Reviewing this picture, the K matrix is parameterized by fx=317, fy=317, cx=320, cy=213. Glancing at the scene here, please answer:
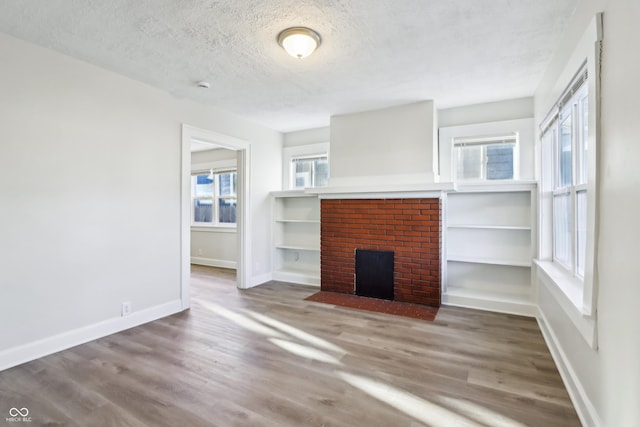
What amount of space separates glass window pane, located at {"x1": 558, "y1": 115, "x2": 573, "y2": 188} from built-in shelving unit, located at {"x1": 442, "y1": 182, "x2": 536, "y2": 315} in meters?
0.73

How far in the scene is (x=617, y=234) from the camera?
4.51 ft

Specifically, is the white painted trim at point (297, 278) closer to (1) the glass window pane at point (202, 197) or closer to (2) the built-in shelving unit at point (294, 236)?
(2) the built-in shelving unit at point (294, 236)

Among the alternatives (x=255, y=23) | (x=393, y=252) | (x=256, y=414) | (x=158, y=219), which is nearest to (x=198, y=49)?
(x=255, y=23)

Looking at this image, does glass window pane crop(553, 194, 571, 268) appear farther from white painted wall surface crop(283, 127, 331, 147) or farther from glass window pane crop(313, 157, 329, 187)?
white painted wall surface crop(283, 127, 331, 147)

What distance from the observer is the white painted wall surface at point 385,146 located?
400 centimetres

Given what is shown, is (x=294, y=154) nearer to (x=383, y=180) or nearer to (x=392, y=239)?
(x=383, y=180)

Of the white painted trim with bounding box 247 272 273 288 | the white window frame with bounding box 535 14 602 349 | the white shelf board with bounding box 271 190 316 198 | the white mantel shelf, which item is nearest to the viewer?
the white window frame with bounding box 535 14 602 349

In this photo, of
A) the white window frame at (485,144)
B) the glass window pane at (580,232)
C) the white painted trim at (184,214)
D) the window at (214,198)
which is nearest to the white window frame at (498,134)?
the white window frame at (485,144)

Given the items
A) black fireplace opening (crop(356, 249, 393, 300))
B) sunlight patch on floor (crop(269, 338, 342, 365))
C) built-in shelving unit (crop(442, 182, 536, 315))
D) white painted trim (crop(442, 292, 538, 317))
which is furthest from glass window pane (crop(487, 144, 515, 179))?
sunlight patch on floor (crop(269, 338, 342, 365))

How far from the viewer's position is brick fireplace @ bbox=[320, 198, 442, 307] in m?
3.90

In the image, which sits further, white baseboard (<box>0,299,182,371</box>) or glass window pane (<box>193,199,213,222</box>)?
glass window pane (<box>193,199,213,222</box>)

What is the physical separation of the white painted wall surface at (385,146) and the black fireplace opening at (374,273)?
0.98 m

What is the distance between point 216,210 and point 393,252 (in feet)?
13.6

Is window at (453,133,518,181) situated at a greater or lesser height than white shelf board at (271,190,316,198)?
greater
